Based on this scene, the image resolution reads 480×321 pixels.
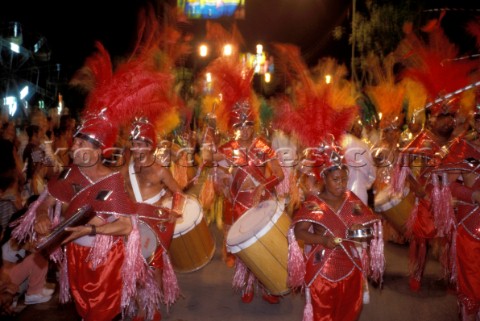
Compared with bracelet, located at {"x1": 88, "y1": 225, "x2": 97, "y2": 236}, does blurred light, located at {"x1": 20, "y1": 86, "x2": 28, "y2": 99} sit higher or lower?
lower

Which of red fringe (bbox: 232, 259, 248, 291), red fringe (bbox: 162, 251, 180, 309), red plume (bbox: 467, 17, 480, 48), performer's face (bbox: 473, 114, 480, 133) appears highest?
red plume (bbox: 467, 17, 480, 48)

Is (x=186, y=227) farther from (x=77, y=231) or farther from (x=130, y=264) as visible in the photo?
(x=77, y=231)

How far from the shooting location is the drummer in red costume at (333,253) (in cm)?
381

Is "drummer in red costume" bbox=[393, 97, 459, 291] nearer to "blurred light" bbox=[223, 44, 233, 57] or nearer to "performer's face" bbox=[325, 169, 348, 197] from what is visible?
"performer's face" bbox=[325, 169, 348, 197]

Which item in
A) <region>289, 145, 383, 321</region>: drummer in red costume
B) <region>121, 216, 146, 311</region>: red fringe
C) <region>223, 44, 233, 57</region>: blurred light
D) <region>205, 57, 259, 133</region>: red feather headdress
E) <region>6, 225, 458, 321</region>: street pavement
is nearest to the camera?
<region>289, 145, 383, 321</region>: drummer in red costume

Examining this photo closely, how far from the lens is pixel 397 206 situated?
6.43 m

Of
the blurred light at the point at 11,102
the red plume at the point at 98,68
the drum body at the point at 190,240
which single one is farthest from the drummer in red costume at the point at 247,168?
the blurred light at the point at 11,102

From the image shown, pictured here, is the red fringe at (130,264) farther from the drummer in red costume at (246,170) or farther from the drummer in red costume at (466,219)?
the drummer in red costume at (466,219)

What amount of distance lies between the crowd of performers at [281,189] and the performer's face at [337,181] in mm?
12

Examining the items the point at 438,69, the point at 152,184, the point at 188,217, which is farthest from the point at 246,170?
the point at 438,69

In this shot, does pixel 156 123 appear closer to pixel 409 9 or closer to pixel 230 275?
pixel 230 275

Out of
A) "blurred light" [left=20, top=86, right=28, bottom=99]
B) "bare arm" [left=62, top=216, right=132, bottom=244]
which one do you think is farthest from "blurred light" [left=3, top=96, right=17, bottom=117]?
"bare arm" [left=62, top=216, right=132, bottom=244]

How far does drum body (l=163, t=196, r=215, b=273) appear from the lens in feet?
18.1

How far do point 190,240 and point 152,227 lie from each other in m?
1.02
